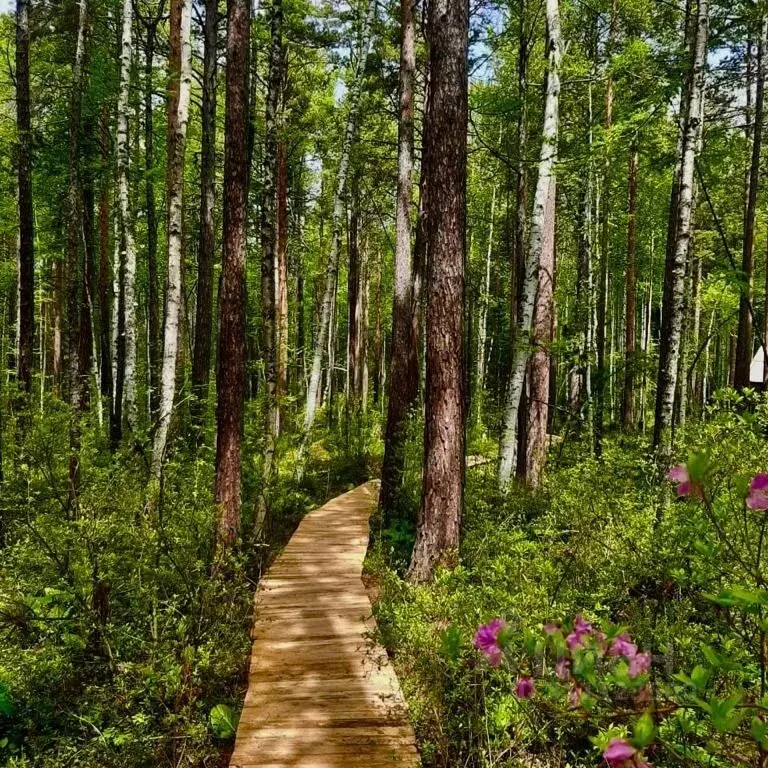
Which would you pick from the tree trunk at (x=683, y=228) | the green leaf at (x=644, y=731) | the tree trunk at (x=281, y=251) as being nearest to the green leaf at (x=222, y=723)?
the green leaf at (x=644, y=731)

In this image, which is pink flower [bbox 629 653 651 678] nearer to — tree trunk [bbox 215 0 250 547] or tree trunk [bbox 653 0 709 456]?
tree trunk [bbox 215 0 250 547]

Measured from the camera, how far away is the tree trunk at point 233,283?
20.8ft

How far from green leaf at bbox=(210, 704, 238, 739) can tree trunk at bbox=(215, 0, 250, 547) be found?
2.28 meters

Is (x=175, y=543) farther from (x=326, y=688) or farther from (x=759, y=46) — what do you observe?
(x=759, y=46)

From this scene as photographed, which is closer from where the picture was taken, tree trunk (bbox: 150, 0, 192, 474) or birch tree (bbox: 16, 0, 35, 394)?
birch tree (bbox: 16, 0, 35, 394)

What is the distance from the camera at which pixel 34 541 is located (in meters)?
5.52

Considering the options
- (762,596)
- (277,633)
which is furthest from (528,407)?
(762,596)

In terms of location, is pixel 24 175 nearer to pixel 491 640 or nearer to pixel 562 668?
pixel 491 640

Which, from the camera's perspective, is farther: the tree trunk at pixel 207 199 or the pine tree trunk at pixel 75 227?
the tree trunk at pixel 207 199

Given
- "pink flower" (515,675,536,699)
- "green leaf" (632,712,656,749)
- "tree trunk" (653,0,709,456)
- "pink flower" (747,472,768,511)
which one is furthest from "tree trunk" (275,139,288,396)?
"green leaf" (632,712,656,749)

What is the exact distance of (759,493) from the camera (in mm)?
1462

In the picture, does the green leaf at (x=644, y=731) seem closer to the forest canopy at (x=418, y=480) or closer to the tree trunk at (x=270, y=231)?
the forest canopy at (x=418, y=480)

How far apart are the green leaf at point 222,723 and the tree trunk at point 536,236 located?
185 inches

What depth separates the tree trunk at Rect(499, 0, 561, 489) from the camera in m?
7.21
